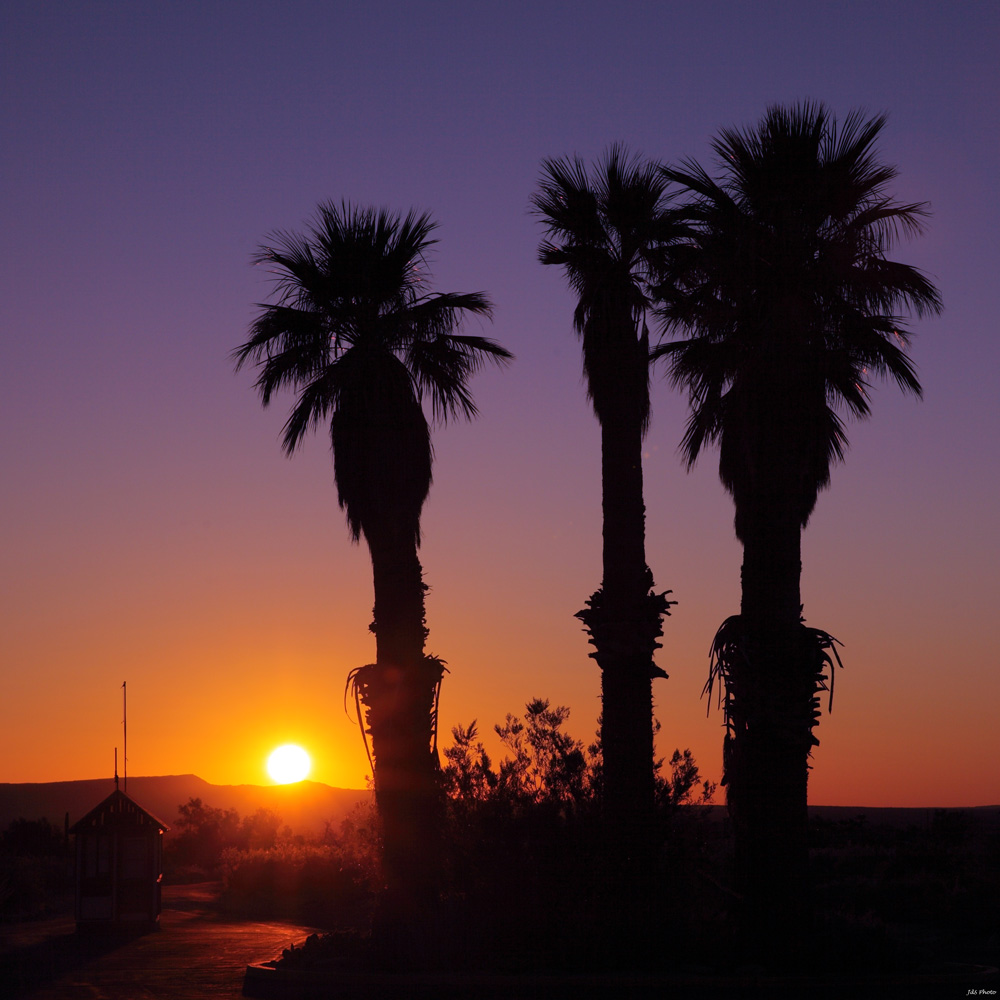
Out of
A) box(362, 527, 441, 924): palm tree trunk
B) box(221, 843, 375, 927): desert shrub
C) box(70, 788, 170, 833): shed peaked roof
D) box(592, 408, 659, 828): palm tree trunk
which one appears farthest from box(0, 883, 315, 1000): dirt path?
box(592, 408, 659, 828): palm tree trunk

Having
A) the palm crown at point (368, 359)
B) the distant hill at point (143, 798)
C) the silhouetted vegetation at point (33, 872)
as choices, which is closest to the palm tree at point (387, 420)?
the palm crown at point (368, 359)

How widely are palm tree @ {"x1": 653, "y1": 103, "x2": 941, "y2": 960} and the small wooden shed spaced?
1470 centimetres

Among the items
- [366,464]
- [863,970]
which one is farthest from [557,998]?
[366,464]

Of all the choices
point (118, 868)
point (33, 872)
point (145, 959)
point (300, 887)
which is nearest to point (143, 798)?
point (33, 872)

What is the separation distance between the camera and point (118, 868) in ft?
80.9

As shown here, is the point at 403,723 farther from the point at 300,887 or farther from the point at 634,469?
the point at 300,887

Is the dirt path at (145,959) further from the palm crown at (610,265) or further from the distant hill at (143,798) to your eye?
the distant hill at (143,798)

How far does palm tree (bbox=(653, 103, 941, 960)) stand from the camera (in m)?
15.0

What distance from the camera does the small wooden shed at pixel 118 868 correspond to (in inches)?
963

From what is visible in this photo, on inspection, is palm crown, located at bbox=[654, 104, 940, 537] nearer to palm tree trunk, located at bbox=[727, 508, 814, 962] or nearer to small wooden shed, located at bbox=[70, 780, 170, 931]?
palm tree trunk, located at bbox=[727, 508, 814, 962]

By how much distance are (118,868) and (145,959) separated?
5.62 metres

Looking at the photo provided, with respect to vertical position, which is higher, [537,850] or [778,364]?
[778,364]

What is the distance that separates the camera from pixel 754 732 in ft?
49.5

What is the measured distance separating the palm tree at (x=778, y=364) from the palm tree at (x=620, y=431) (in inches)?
53.9
